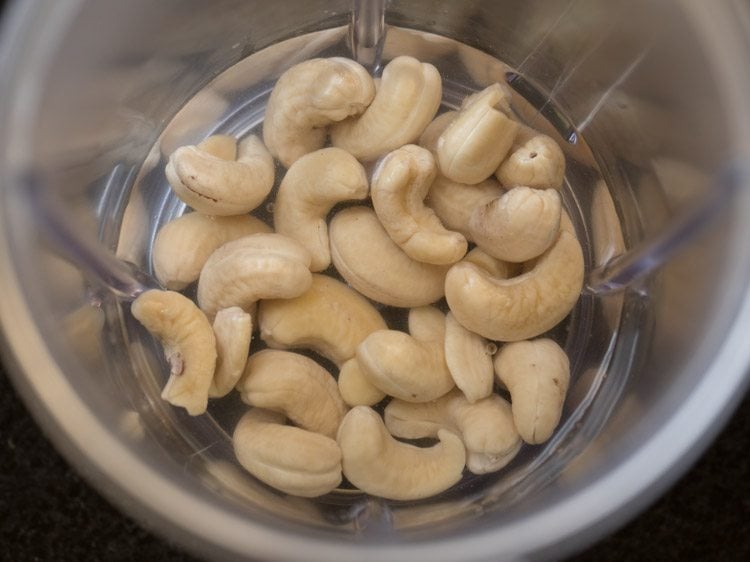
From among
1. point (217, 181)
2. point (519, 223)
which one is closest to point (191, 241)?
point (217, 181)

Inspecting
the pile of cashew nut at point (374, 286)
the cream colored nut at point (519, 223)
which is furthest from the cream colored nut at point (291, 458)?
the cream colored nut at point (519, 223)

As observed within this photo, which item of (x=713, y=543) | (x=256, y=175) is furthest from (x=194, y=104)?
(x=713, y=543)

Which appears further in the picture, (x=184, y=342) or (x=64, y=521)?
(x=64, y=521)

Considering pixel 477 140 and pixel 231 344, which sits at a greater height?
pixel 477 140

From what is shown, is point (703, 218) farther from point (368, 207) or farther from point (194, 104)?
point (194, 104)

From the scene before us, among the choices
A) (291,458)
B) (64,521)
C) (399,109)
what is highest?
(399,109)

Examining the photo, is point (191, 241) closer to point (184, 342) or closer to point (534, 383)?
point (184, 342)
